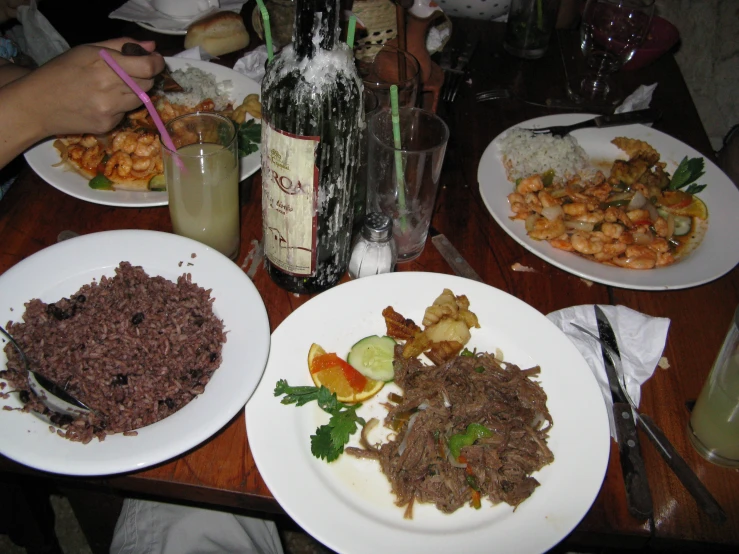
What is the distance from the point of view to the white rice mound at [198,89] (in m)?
2.18

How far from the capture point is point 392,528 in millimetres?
1129

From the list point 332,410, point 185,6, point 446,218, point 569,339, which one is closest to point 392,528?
point 332,410

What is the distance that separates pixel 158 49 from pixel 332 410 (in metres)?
2.06

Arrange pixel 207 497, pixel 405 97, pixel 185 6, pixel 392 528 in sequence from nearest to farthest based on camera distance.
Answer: pixel 392 528
pixel 207 497
pixel 405 97
pixel 185 6

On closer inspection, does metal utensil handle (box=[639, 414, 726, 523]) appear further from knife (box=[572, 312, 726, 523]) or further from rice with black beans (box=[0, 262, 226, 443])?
rice with black beans (box=[0, 262, 226, 443])

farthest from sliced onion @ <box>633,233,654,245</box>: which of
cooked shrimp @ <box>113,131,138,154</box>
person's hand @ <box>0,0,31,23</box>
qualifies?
person's hand @ <box>0,0,31,23</box>

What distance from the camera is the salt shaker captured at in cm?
150

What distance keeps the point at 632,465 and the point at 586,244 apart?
0.71m

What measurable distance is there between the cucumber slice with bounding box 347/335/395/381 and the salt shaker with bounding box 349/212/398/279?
23 cm

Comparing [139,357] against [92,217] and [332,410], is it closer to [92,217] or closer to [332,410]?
[332,410]

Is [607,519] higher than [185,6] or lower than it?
lower

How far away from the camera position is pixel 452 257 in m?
1.74

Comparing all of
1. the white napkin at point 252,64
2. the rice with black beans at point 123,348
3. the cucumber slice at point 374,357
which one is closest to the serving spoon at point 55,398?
the rice with black beans at point 123,348

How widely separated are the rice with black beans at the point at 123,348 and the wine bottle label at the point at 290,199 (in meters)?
0.22
